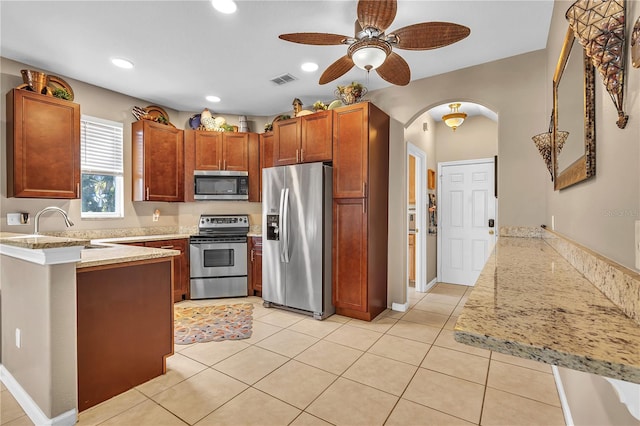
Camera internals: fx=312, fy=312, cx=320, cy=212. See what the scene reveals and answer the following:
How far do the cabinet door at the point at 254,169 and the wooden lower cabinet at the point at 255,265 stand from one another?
2.37 feet

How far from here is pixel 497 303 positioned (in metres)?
0.81

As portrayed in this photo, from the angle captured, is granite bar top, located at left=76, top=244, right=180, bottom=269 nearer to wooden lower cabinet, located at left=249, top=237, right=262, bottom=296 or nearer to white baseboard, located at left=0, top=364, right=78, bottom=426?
white baseboard, located at left=0, top=364, right=78, bottom=426

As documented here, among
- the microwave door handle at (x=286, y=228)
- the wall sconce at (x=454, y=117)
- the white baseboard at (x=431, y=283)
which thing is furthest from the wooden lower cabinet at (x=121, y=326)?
the wall sconce at (x=454, y=117)

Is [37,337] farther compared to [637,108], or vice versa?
[37,337]

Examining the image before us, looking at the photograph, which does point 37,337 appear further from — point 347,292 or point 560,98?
point 560,98

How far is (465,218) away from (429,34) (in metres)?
3.68

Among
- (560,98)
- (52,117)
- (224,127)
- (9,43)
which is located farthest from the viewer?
(224,127)

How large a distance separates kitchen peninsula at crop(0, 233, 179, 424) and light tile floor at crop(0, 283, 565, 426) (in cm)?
14

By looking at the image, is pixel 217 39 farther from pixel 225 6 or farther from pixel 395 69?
pixel 395 69

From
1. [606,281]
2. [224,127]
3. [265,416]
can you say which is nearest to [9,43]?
[224,127]

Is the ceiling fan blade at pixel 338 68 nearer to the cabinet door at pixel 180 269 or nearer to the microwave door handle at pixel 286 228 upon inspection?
the microwave door handle at pixel 286 228

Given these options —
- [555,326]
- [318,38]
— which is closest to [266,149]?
[318,38]

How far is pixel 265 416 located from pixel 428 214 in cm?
393

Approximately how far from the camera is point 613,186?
1065mm
